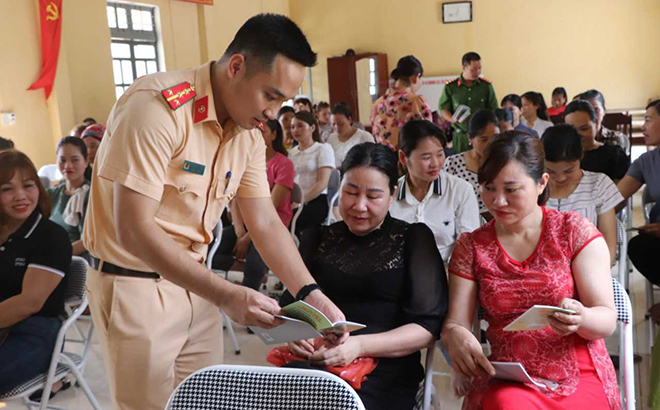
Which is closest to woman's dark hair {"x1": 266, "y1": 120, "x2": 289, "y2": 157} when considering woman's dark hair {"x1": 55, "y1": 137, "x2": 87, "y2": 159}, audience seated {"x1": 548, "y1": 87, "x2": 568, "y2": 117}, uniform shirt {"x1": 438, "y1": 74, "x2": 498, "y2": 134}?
woman's dark hair {"x1": 55, "y1": 137, "x2": 87, "y2": 159}

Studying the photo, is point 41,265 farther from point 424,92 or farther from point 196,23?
point 424,92

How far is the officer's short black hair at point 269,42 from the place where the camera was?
142 centimetres

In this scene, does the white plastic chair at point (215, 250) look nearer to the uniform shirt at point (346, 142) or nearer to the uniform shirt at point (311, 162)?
the uniform shirt at point (311, 162)

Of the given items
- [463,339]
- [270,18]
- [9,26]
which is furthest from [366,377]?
[9,26]

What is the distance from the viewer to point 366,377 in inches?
68.0

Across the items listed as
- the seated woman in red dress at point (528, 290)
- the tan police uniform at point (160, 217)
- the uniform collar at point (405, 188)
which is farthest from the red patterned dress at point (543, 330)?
the uniform collar at point (405, 188)

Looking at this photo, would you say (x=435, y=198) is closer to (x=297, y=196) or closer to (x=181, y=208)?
(x=181, y=208)

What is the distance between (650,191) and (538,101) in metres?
3.07

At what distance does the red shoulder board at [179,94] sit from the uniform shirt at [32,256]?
3.62ft

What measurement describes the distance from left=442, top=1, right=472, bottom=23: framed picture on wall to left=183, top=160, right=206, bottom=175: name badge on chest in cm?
1114

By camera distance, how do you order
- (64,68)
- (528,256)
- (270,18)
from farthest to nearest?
1. (64,68)
2. (528,256)
3. (270,18)

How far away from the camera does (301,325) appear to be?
135 centimetres

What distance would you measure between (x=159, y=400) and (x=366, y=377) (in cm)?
58

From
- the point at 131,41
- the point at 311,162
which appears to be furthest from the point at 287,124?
the point at 131,41
